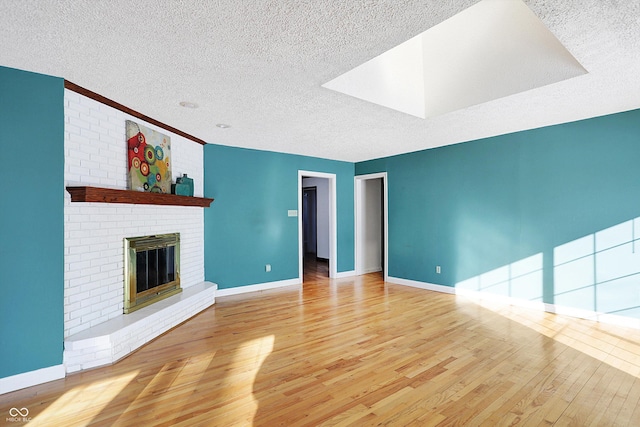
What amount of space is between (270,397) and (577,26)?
3.14m

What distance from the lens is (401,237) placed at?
6.11 meters

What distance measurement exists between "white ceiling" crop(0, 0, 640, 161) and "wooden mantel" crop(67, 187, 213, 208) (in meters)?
0.92

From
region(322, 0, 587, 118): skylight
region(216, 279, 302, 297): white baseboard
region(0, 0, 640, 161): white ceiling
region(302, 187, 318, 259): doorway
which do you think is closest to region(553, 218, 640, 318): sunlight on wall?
region(0, 0, 640, 161): white ceiling

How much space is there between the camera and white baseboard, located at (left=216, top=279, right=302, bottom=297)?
5.17 metres

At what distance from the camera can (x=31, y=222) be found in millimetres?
2488

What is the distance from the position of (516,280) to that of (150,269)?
4.86 meters

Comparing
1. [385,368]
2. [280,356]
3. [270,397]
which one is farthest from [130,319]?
[385,368]

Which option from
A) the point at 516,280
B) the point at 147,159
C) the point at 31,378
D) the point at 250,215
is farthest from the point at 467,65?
the point at 31,378

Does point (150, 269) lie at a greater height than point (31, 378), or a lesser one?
greater

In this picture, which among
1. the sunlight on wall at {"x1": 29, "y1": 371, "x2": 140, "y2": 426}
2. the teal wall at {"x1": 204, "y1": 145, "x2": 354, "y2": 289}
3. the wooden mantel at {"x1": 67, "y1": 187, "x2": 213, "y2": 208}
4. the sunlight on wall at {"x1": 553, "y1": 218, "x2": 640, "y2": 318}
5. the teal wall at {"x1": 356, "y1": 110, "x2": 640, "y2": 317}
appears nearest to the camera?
the sunlight on wall at {"x1": 29, "y1": 371, "x2": 140, "y2": 426}

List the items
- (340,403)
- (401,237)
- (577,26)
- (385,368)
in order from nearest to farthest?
(577,26)
(340,403)
(385,368)
(401,237)

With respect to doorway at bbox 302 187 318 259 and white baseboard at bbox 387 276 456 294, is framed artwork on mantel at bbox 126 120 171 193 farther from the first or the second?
doorway at bbox 302 187 318 259

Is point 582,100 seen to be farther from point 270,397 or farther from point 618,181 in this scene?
point 270,397

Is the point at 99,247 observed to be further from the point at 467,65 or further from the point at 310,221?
the point at 310,221
